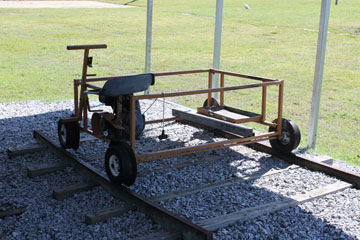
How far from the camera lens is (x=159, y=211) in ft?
14.9

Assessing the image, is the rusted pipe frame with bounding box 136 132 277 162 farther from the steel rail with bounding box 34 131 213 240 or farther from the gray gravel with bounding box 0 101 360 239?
the steel rail with bounding box 34 131 213 240

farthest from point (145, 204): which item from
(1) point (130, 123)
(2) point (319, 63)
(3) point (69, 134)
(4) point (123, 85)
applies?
(2) point (319, 63)

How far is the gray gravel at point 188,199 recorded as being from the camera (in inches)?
178

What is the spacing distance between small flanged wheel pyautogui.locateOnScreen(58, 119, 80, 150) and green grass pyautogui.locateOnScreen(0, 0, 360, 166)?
3.45 meters

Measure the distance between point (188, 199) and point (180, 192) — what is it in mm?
197

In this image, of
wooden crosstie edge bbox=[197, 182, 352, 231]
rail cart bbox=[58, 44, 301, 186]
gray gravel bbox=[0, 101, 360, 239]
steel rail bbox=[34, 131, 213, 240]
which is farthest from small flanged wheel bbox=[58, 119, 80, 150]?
wooden crosstie edge bbox=[197, 182, 352, 231]

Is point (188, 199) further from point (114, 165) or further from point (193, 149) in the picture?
point (114, 165)

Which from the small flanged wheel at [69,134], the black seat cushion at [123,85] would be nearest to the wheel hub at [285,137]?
the black seat cushion at [123,85]

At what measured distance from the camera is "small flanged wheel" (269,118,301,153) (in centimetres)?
631

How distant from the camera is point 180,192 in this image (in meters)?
5.32

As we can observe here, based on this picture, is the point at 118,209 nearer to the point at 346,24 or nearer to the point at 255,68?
the point at 255,68

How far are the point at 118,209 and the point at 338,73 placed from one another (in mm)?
12450

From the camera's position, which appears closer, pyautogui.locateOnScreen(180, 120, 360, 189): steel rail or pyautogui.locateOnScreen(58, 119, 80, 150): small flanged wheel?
pyautogui.locateOnScreen(180, 120, 360, 189): steel rail

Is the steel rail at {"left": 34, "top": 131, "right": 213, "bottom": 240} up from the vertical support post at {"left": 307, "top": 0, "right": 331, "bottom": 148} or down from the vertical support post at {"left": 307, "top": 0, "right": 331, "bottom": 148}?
down
